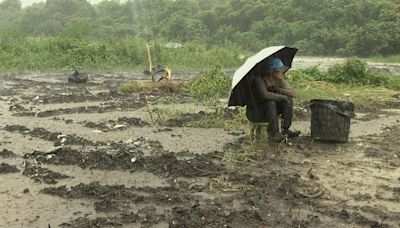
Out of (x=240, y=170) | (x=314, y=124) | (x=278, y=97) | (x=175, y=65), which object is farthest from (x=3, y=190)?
(x=175, y=65)

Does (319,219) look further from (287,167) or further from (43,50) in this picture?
(43,50)

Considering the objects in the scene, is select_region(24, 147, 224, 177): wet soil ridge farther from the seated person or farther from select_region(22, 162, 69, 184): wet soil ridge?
the seated person

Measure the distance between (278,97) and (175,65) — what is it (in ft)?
63.2

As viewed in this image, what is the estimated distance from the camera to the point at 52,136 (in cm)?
755

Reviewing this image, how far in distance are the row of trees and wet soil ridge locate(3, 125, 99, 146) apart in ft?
78.9

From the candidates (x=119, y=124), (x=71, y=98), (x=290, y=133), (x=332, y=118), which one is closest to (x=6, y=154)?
(x=119, y=124)

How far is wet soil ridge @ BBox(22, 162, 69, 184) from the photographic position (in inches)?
211

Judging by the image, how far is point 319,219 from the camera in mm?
4293

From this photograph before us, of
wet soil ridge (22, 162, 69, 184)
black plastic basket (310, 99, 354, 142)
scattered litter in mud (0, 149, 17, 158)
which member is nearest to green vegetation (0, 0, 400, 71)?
scattered litter in mud (0, 149, 17, 158)

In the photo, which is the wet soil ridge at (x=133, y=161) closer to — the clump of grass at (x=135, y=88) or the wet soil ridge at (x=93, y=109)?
the wet soil ridge at (x=93, y=109)

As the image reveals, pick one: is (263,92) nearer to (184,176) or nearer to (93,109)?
(184,176)

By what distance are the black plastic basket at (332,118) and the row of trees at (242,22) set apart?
26078 mm

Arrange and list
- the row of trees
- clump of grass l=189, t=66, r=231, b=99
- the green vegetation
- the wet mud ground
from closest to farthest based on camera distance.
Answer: the wet mud ground
clump of grass l=189, t=66, r=231, b=99
the green vegetation
the row of trees

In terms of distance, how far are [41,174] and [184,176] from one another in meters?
1.58
